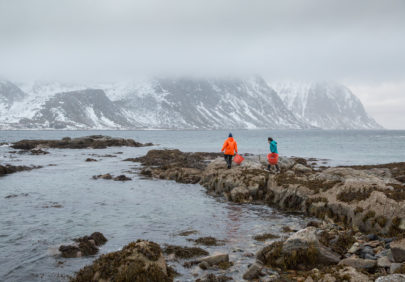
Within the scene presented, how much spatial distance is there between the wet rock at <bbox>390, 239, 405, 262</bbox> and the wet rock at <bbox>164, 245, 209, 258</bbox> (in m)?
5.87

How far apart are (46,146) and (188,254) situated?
74.5 metres

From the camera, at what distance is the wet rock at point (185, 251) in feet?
36.3

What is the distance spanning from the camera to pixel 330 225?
1459cm

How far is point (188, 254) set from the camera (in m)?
11.1

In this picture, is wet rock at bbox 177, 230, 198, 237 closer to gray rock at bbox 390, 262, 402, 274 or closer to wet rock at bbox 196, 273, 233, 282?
wet rock at bbox 196, 273, 233, 282

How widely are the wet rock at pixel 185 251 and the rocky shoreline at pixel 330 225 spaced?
2.06 m

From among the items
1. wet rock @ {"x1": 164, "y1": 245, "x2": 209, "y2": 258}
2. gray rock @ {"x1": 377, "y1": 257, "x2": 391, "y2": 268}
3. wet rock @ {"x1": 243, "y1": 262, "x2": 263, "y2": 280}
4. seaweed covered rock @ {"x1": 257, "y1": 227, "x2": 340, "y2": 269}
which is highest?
gray rock @ {"x1": 377, "y1": 257, "x2": 391, "y2": 268}

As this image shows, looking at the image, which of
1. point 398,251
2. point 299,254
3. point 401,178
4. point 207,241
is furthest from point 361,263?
point 401,178

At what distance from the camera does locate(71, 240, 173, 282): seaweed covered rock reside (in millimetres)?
8328

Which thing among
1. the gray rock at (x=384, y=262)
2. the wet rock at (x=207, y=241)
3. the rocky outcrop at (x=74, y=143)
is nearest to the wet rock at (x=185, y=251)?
the wet rock at (x=207, y=241)

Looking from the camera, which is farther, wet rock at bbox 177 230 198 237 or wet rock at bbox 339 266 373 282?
wet rock at bbox 177 230 198 237

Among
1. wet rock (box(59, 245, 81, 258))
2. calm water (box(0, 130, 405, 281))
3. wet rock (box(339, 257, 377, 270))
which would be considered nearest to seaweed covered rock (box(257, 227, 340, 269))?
wet rock (box(339, 257, 377, 270))

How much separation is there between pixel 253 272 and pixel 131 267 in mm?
3556

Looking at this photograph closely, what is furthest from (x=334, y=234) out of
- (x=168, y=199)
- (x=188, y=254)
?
(x=168, y=199)
